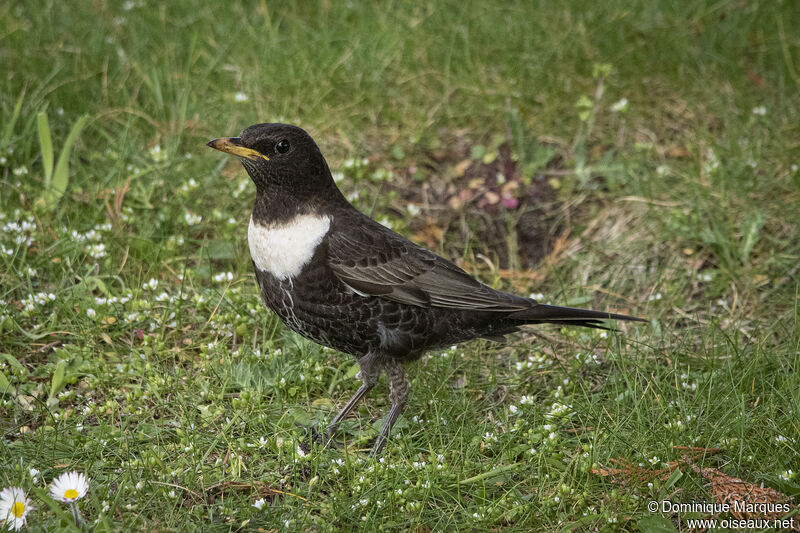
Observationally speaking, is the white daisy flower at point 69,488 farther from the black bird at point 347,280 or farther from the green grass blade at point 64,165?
the green grass blade at point 64,165

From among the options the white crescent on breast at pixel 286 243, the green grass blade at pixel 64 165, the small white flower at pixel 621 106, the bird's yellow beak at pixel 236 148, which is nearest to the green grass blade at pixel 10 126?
the green grass blade at pixel 64 165

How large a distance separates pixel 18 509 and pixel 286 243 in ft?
5.09

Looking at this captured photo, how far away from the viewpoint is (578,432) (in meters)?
4.09

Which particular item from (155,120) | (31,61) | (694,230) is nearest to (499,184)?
(694,230)

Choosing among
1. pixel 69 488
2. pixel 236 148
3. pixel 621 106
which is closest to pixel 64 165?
pixel 236 148

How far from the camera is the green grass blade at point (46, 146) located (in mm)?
5198

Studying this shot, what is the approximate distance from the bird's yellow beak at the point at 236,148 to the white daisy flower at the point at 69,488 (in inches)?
63.4

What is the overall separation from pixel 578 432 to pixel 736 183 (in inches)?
92.9

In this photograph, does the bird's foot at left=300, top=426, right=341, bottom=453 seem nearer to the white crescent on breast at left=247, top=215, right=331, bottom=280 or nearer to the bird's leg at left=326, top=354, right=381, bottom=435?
the bird's leg at left=326, top=354, right=381, bottom=435

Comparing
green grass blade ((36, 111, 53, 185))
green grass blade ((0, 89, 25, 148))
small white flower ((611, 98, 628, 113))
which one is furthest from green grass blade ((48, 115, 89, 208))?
small white flower ((611, 98, 628, 113))

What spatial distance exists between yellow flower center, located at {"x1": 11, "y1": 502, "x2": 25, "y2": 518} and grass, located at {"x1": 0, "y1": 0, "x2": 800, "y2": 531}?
2.7 inches

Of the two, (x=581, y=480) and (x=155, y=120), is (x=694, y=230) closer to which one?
(x=581, y=480)

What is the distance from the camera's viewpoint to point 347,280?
156 inches

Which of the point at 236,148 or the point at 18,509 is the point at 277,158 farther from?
the point at 18,509
